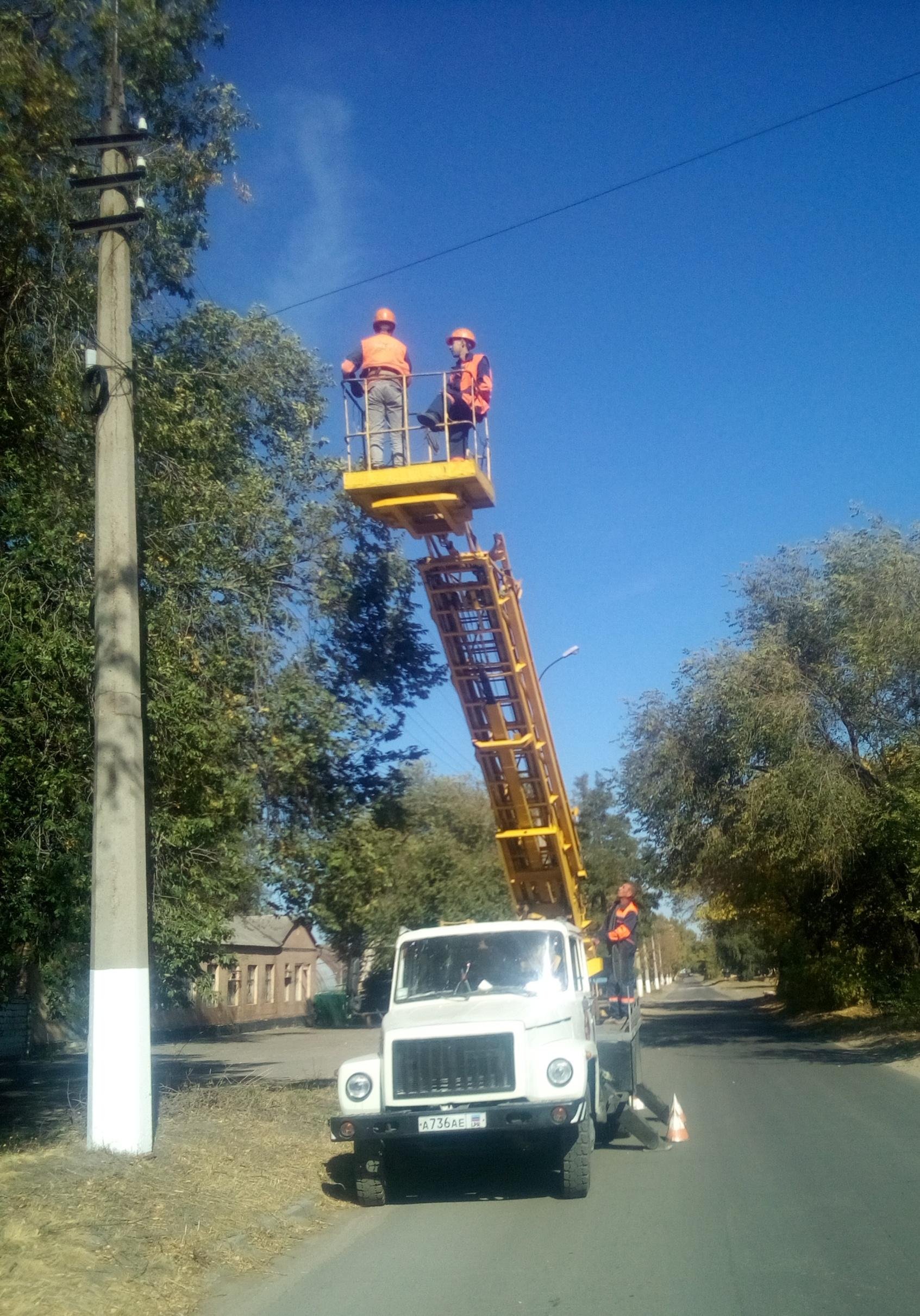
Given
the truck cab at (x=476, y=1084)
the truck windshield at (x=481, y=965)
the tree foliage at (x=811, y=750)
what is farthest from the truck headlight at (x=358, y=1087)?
the tree foliage at (x=811, y=750)

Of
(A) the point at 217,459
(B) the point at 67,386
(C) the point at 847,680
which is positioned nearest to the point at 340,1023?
(C) the point at 847,680

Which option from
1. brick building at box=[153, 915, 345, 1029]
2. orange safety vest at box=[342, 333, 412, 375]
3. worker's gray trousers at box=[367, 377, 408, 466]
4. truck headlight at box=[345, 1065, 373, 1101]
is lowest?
brick building at box=[153, 915, 345, 1029]

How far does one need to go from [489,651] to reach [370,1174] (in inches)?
238

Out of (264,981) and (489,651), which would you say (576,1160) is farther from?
(264,981)

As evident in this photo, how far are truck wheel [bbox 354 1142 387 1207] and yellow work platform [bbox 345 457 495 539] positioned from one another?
19.8 ft

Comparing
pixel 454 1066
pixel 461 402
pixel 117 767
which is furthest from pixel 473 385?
pixel 454 1066

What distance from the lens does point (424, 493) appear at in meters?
11.9

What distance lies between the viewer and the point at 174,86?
1341 cm

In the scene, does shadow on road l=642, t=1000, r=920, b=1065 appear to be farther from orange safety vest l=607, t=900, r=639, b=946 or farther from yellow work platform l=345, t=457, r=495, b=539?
yellow work platform l=345, t=457, r=495, b=539

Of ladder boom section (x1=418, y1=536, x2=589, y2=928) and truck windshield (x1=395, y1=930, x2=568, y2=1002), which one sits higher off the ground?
ladder boom section (x1=418, y1=536, x2=589, y2=928)

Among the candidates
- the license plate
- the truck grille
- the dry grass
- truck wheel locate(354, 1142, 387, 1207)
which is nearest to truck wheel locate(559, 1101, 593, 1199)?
the truck grille

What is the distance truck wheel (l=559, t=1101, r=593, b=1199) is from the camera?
29.1ft

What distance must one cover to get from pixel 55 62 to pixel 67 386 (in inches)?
120

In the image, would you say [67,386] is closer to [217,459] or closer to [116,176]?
[116,176]
